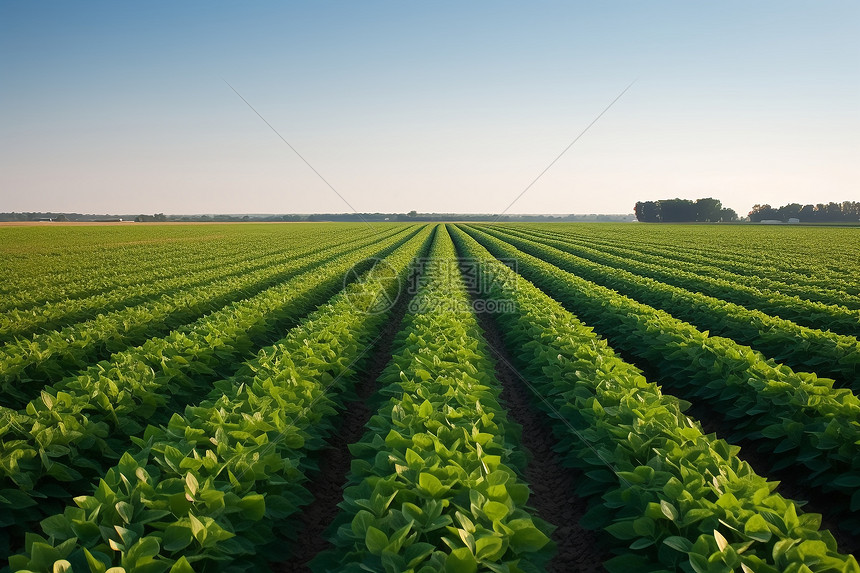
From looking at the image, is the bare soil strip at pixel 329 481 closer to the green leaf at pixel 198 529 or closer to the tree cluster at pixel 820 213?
the green leaf at pixel 198 529

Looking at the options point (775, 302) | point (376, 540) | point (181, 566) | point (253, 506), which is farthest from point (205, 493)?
point (775, 302)

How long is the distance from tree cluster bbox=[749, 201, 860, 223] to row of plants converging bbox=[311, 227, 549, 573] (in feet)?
492

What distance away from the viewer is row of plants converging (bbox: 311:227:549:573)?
108 inches

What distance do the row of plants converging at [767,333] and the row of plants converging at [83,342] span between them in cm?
1162

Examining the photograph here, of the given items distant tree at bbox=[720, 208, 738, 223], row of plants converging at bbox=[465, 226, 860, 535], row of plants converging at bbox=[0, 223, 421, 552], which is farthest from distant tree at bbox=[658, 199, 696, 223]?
row of plants converging at bbox=[0, 223, 421, 552]

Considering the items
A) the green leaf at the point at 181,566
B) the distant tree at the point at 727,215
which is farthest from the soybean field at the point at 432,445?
the distant tree at the point at 727,215

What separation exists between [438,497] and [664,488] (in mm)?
1658

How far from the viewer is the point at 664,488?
333cm

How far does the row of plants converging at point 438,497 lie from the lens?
2.75 meters

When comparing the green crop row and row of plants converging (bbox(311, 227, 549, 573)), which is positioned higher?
row of plants converging (bbox(311, 227, 549, 573))

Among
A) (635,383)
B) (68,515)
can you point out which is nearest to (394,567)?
(68,515)

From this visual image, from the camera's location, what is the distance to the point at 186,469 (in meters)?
3.61

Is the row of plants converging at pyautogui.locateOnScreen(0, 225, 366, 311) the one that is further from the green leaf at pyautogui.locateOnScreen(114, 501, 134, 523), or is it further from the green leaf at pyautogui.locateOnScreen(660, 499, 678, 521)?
the green leaf at pyautogui.locateOnScreen(660, 499, 678, 521)

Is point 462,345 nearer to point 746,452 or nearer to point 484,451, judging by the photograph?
point 484,451
